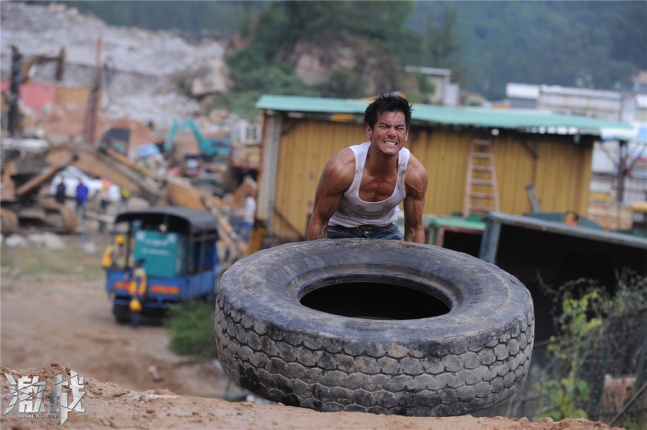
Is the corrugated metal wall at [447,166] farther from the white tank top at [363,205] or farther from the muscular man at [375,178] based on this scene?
the muscular man at [375,178]

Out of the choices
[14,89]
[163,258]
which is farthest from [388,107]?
[14,89]

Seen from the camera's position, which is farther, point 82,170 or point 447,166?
point 82,170

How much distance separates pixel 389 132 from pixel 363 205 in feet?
1.69

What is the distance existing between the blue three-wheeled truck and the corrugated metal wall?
5.17ft

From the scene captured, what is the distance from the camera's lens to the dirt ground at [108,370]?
3.06 meters

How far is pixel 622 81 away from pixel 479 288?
75393mm

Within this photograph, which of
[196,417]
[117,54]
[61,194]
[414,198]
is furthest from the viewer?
[117,54]

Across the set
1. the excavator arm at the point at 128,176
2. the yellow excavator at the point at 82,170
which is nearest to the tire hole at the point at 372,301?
the yellow excavator at the point at 82,170

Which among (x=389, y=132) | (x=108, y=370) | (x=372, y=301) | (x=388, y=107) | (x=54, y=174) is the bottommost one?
(x=108, y=370)

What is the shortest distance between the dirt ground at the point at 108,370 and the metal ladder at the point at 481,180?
5238mm

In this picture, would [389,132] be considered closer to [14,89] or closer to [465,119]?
[465,119]

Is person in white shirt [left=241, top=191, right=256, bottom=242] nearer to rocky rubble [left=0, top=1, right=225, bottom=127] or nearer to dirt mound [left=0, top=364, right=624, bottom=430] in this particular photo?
dirt mound [left=0, top=364, right=624, bottom=430]

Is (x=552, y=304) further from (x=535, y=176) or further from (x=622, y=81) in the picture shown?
(x=622, y=81)

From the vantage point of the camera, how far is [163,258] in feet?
47.7
